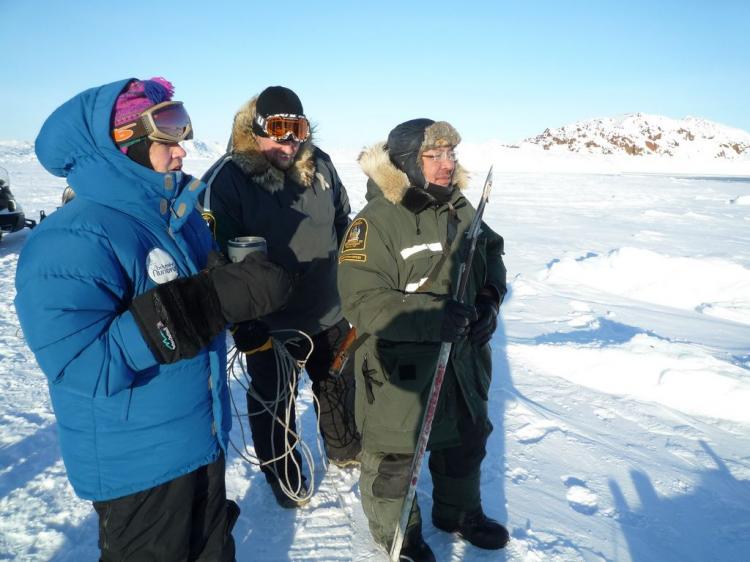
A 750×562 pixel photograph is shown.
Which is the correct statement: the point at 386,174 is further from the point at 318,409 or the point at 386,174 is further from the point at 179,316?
the point at 318,409

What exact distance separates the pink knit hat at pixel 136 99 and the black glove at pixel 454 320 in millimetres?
1299

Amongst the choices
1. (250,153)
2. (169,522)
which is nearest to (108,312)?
(169,522)

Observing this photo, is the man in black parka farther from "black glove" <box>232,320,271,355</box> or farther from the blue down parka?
the blue down parka

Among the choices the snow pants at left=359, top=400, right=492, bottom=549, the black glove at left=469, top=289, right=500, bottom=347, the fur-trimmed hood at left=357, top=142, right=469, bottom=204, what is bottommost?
the snow pants at left=359, top=400, right=492, bottom=549

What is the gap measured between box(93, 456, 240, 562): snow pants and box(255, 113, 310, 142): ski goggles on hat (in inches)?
64.6

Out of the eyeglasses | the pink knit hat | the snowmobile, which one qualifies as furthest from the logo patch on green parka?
the snowmobile

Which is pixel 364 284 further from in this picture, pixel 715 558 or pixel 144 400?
pixel 715 558

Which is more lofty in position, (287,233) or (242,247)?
(242,247)

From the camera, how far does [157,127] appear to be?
5.04 ft

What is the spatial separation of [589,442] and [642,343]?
1577 mm

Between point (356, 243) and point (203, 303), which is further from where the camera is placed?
point (356, 243)

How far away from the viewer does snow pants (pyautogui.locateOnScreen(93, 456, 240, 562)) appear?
158cm

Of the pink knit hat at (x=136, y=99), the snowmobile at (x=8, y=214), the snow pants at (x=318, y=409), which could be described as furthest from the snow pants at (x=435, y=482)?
the snowmobile at (x=8, y=214)

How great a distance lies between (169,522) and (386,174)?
1644 millimetres
